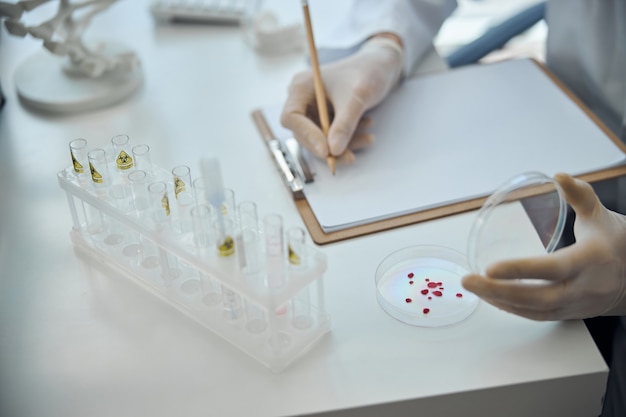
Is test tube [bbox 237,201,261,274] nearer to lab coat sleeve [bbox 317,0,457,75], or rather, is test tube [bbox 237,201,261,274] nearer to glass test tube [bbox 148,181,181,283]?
glass test tube [bbox 148,181,181,283]

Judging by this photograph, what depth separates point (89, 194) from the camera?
1.01 meters

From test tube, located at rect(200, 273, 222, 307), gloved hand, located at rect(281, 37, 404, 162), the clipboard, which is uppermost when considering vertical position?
gloved hand, located at rect(281, 37, 404, 162)

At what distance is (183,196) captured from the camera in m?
0.96

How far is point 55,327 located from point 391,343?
434 millimetres

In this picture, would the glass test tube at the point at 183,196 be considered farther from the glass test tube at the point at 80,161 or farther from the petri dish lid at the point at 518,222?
the petri dish lid at the point at 518,222

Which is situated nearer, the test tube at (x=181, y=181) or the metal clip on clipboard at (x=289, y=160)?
the test tube at (x=181, y=181)

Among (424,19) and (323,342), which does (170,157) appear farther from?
(424,19)

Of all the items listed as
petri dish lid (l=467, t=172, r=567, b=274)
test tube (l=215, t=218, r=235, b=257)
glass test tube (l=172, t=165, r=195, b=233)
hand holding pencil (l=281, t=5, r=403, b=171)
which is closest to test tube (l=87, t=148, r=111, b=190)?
glass test tube (l=172, t=165, r=195, b=233)

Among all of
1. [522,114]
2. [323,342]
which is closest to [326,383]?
[323,342]

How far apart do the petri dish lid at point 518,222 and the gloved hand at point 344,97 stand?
27 cm

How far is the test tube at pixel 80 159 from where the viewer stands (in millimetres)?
1027

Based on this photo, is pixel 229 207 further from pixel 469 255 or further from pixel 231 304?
pixel 469 255

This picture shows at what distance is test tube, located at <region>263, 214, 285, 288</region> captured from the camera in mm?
858

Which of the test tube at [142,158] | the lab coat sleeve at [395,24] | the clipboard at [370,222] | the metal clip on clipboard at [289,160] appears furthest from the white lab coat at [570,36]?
the test tube at [142,158]
